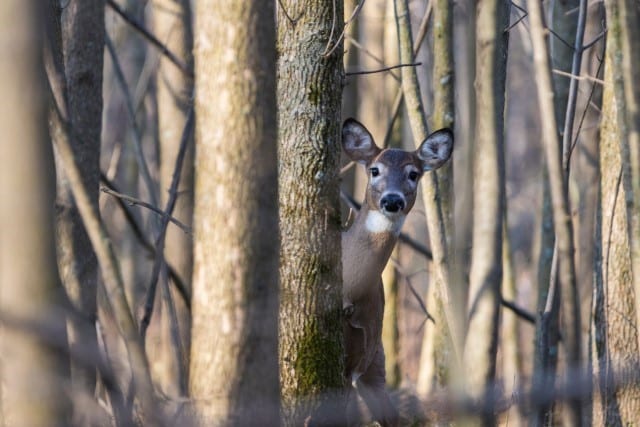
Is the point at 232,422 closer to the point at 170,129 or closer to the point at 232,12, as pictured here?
the point at 232,12

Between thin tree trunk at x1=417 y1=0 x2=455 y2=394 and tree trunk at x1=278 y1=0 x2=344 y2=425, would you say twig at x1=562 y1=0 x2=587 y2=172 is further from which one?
tree trunk at x1=278 y1=0 x2=344 y2=425

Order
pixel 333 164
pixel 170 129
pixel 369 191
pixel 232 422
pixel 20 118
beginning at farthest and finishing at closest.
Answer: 1. pixel 170 129
2. pixel 369 191
3. pixel 333 164
4. pixel 232 422
5. pixel 20 118

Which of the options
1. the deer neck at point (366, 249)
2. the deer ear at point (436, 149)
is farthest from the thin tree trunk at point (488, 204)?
the deer ear at point (436, 149)

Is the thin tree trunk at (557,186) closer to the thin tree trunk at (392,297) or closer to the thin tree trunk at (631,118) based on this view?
the thin tree trunk at (631,118)

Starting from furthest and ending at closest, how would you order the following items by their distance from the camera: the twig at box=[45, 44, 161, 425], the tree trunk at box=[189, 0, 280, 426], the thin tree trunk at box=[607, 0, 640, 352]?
1. the thin tree trunk at box=[607, 0, 640, 352]
2. the twig at box=[45, 44, 161, 425]
3. the tree trunk at box=[189, 0, 280, 426]

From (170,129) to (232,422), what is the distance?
720cm

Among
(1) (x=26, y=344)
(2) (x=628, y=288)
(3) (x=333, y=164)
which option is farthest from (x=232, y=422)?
(2) (x=628, y=288)

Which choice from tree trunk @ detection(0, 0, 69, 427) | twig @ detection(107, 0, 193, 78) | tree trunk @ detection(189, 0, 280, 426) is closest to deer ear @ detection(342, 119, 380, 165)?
twig @ detection(107, 0, 193, 78)

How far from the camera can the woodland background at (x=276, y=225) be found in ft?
9.21

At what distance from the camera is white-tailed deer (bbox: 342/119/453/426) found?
611cm

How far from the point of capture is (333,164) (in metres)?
5.02

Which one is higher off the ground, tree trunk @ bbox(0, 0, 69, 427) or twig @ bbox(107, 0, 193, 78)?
twig @ bbox(107, 0, 193, 78)

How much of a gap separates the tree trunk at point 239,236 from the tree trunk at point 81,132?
2.56 meters

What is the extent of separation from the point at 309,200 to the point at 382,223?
1.55 meters
